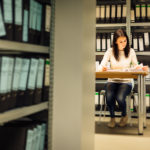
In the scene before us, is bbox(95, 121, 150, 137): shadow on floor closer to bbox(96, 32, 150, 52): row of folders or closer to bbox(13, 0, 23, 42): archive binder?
bbox(96, 32, 150, 52): row of folders

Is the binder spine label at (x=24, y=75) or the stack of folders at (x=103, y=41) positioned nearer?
the binder spine label at (x=24, y=75)

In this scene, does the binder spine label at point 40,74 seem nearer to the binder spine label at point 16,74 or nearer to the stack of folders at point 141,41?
the binder spine label at point 16,74

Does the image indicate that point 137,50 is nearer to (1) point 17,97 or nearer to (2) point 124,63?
(2) point 124,63

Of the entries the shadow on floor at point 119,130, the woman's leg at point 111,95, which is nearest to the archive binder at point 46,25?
the shadow on floor at point 119,130

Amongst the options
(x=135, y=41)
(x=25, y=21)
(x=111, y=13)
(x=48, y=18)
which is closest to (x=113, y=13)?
(x=111, y=13)

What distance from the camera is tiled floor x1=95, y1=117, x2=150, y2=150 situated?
250 centimetres

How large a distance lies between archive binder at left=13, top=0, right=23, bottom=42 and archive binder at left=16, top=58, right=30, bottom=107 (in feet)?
0.37

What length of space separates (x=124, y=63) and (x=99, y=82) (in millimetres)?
854

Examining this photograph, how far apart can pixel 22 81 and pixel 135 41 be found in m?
3.21

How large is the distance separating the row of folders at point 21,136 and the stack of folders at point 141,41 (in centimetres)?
306

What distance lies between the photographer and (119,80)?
11.2ft

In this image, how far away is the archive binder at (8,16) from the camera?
115 cm

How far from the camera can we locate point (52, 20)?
5.01ft

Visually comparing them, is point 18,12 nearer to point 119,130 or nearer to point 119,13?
point 119,130
